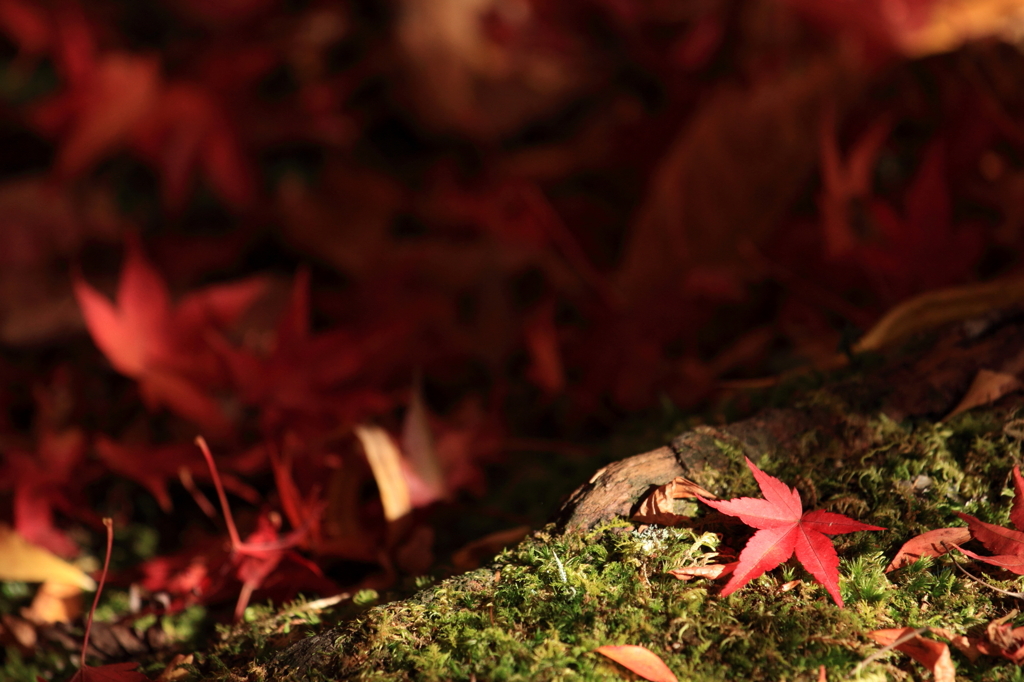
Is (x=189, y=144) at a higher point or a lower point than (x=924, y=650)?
higher

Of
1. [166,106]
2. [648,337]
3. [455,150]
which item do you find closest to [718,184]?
[648,337]

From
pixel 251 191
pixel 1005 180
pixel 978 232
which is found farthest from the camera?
pixel 251 191

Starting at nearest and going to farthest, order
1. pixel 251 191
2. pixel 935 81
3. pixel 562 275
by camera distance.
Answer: pixel 935 81
pixel 562 275
pixel 251 191

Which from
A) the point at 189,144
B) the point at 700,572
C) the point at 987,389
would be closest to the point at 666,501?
the point at 700,572

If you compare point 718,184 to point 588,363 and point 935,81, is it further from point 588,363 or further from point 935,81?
point 935,81

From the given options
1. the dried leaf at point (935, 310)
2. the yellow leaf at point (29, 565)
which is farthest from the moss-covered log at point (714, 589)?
the yellow leaf at point (29, 565)

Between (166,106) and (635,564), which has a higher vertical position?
(166,106)

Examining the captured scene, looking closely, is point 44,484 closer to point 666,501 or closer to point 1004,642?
point 666,501
